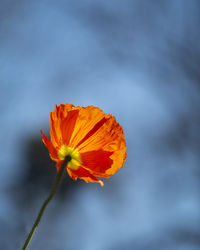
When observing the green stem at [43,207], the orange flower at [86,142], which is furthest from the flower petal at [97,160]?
the green stem at [43,207]

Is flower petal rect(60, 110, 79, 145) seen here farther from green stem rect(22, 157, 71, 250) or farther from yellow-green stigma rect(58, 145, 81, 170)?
green stem rect(22, 157, 71, 250)

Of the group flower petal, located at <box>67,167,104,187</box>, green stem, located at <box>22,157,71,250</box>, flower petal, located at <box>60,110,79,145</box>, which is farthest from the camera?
flower petal, located at <box>60,110,79,145</box>

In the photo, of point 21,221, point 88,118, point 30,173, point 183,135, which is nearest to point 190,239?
point 183,135

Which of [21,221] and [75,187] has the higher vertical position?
[75,187]

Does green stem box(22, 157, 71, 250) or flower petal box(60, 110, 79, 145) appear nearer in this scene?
green stem box(22, 157, 71, 250)

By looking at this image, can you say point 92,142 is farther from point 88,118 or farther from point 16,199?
point 16,199

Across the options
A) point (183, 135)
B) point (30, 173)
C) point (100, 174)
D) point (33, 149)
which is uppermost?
point (183, 135)

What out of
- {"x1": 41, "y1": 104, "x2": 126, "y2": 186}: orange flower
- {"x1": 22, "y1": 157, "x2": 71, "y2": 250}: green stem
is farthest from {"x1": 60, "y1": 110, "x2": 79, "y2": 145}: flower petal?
{"x1": 22, "y1": 157, "x2": 71, "y2": 250}: green stem

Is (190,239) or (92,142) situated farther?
(190,239)

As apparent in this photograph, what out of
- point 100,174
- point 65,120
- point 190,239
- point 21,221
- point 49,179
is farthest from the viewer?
point 49,179
